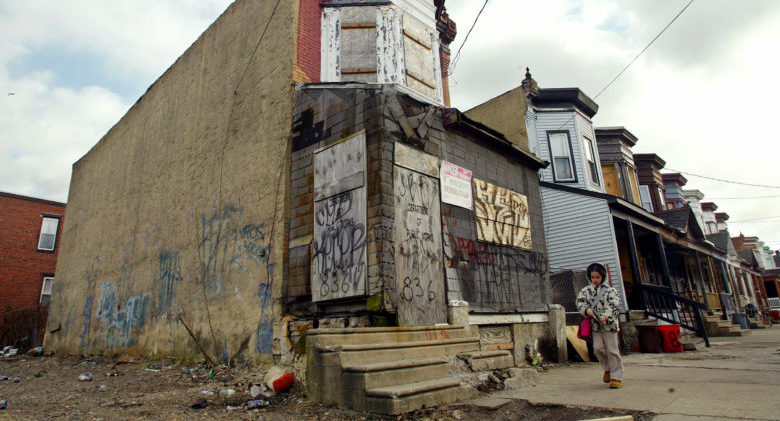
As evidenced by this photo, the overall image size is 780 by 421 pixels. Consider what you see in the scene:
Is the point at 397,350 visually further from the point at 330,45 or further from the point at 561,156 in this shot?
the point at 561,156

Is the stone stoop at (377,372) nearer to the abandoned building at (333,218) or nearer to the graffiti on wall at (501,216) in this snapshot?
the abandoned building at (333,218)

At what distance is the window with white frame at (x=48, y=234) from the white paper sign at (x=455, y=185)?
24.6 metres

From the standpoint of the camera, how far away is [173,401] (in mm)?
5879

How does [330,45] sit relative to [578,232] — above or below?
above

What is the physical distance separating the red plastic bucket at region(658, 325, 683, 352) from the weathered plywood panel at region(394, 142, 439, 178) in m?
7.41

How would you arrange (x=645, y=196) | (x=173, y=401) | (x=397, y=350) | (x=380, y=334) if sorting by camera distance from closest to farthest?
(x=397, y=350) < (x=380, y=334) < (x=173, y=401) < (x=645, y=196)

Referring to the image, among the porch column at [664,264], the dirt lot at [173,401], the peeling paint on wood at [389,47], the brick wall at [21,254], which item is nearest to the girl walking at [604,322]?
the dirt lot at [173,401]

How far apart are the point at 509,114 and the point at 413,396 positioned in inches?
559

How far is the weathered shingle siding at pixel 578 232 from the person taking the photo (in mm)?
13328

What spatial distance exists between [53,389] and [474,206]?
8.08 meters

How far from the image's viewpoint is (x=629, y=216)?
46.2 feet

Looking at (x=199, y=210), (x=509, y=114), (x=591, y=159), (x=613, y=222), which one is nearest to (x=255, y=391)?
(x=199, y=210)

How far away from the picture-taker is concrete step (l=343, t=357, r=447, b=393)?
14.5ft

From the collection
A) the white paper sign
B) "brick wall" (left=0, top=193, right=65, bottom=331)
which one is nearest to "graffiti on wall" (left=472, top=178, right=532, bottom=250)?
the white paper sign
